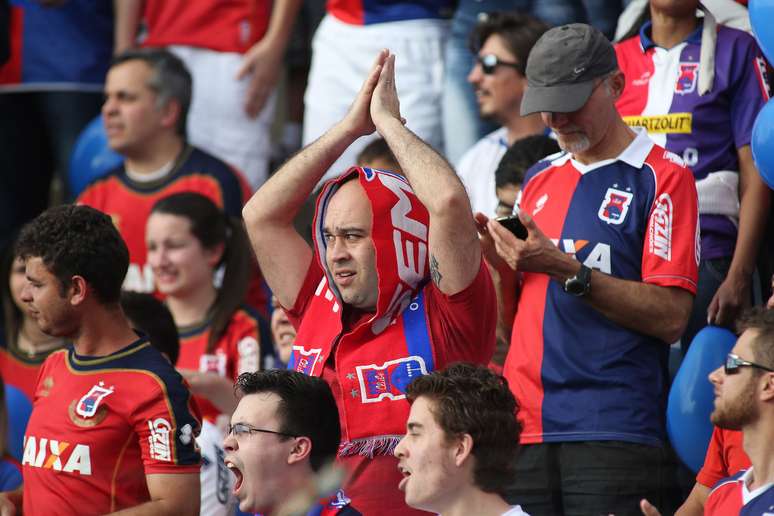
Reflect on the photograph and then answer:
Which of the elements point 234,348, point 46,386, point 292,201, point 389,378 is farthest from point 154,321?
point 389,378

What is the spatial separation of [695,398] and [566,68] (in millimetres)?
1157

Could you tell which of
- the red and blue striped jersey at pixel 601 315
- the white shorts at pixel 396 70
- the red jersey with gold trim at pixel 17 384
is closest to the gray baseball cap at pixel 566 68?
the red and blue striped jersey at pixel 601 315

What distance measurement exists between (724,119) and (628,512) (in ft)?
5.22

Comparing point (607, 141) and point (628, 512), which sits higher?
point (607, 141)

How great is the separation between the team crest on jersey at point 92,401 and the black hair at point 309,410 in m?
0.57

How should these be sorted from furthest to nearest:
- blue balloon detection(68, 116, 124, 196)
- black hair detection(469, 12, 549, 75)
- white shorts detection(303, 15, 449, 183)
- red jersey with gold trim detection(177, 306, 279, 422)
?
blue balloon detection(68, 116, 124, 196) → white shorts detection(303, 15, 449, 183) → black hair detection(469, 12, 549, 75) → red jersey with gold trim detection(177, 306, 279, 422)

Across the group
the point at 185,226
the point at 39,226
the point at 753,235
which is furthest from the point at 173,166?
Result: the point at 753,235

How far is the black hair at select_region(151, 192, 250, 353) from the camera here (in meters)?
6.42

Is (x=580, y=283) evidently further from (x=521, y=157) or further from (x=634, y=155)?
(x=521, y=157)

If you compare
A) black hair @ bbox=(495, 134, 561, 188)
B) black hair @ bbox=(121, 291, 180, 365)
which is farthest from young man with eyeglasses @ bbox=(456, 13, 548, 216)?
black hair @ bbox=(121, 291, 180, 365)

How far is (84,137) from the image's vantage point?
763 centimetres

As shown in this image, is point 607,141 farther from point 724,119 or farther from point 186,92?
point 186,92

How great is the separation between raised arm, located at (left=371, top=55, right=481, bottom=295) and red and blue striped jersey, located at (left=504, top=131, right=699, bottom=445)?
0.67 m

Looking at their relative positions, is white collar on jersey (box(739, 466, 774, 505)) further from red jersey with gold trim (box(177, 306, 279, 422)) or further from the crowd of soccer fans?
red jersey with gold trim (box(177, 306, 279, 422))
